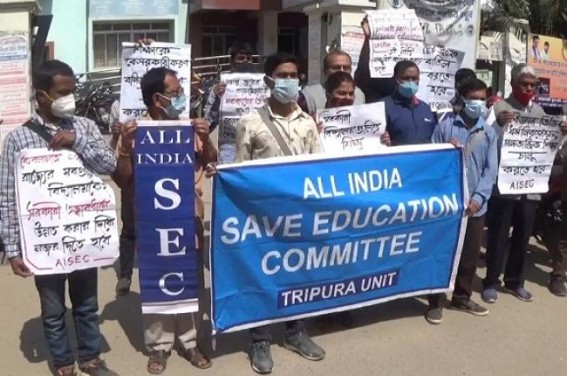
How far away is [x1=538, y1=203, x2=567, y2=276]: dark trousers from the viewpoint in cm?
582

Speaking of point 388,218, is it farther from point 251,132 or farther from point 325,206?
point 251,132

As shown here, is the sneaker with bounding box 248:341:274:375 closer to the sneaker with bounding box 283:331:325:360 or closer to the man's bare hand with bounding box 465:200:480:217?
the sneaker with bounding box 283:331:325:360

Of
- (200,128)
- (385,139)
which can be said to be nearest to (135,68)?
(200,128)

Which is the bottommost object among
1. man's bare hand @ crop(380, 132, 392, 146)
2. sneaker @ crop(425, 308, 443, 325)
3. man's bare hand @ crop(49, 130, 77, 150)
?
sneaker @ crop(425, 308, 443, 325)

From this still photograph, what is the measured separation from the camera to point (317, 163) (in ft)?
14.2

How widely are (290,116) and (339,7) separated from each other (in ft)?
12.3

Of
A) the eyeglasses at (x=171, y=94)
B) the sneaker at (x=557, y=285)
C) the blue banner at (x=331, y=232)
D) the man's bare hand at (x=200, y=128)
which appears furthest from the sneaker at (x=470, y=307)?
the eyeglasses at (x=171, y=94)

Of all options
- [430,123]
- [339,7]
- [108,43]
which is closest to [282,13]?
[108,43]

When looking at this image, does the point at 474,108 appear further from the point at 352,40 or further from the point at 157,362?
the point at 352,40

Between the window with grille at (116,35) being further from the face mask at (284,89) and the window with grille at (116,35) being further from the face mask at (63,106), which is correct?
the face mask at (63,106)

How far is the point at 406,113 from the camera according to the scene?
5.10 m

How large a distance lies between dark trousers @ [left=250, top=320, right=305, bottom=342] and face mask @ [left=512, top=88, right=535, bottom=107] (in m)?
2.41

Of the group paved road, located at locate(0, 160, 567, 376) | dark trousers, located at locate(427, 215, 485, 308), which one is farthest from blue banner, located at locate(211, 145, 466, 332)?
paved road, located at locate(0, 160, 567, 376)

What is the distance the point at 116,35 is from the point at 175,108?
17529 mm
